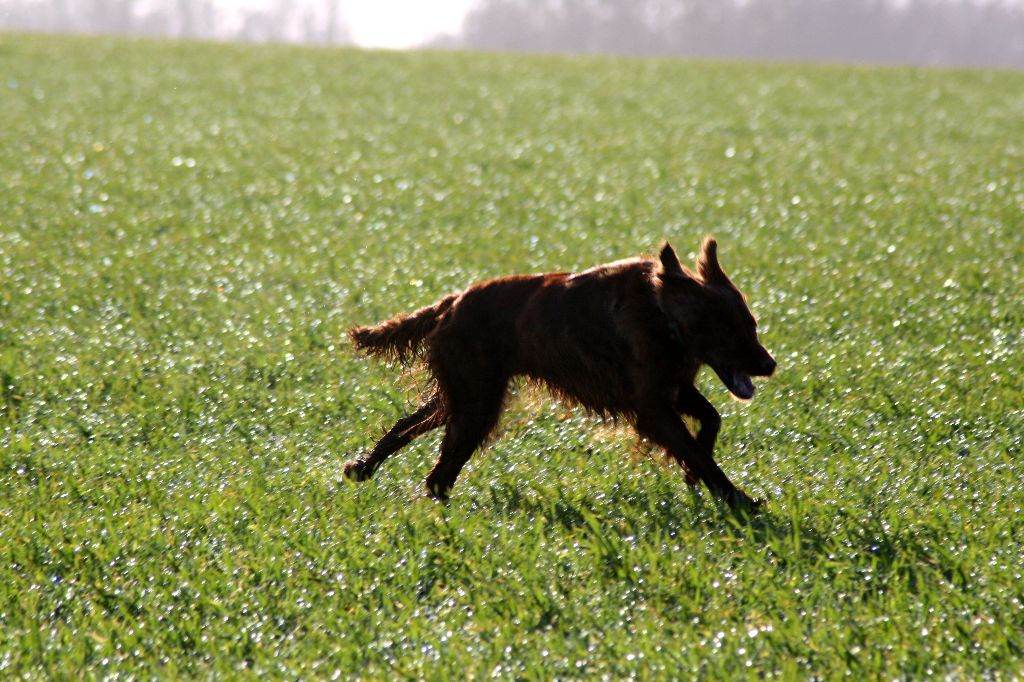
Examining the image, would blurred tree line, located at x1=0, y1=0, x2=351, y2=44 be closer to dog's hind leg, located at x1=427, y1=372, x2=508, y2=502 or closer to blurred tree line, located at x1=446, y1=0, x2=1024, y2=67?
blurred tree line, located at x1=446, y1=0, x2=1024, y2=67

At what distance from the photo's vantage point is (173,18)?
134875 millimetres

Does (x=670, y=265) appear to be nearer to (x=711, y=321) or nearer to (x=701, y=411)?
(x=711, y=321)

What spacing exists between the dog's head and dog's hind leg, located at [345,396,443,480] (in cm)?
128

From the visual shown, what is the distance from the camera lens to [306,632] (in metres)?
3.91

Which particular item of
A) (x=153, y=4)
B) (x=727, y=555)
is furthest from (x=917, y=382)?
(x=153, y=4)

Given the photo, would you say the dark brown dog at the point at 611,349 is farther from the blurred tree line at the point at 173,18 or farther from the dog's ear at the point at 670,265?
the blurred tree line at the point at 173,18

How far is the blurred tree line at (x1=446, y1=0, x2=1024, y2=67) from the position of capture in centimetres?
9719

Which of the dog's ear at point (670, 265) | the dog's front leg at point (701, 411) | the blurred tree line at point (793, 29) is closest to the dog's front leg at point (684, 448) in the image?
the dog's front leg at point (701, 411)

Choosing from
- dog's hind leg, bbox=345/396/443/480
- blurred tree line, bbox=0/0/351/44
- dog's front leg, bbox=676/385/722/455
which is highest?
dog's front leg, bbox=676/385/722/455

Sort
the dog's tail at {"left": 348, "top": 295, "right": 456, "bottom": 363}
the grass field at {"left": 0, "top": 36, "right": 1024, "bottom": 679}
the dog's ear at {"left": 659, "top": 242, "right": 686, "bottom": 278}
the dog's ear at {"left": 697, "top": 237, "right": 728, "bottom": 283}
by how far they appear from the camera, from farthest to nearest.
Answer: the dog's tail at {"left": 348, "top": 295, "right": 456, "bottom": 363}, the dog's ear at {"left": 697, "top": 237, "right": 728, "bottom": 283}, the dog's ear at {"left": 659, "top": 242, "right": 686, "bottom": 278}, the grass field at {"left": 0, "top": 36, "right": 1024, "bottom": 679}

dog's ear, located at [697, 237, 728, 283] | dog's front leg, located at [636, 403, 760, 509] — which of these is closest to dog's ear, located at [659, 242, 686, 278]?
dog's ear, located at [697, 237, 728, 283]

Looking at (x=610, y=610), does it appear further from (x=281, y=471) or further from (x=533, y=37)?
(x=533, y=37)

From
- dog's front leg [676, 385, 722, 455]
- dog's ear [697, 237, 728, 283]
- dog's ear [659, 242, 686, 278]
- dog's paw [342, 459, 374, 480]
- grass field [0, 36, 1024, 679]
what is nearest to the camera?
grass field [0, 36, 1024, 679]

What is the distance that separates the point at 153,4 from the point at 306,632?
139 meters
